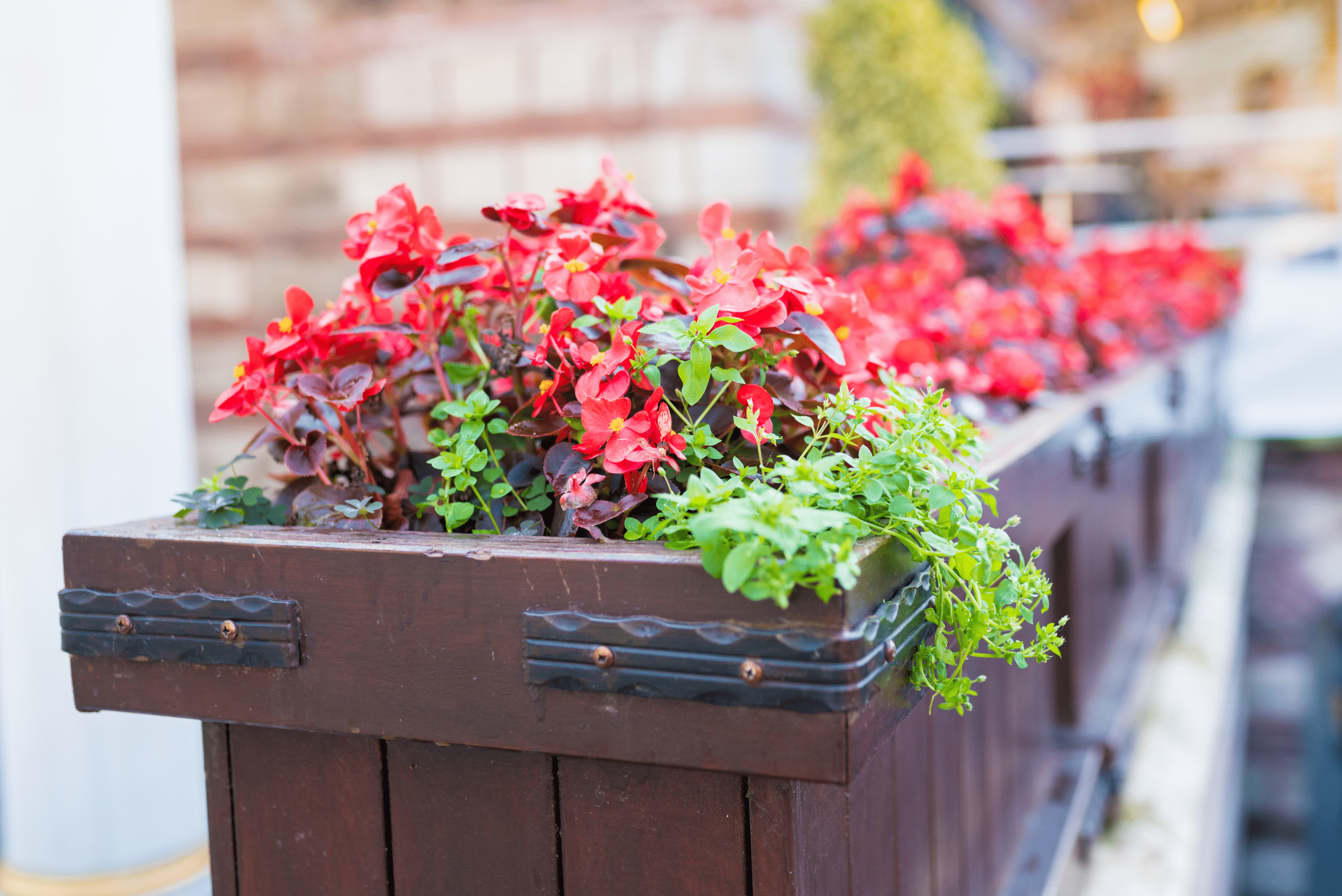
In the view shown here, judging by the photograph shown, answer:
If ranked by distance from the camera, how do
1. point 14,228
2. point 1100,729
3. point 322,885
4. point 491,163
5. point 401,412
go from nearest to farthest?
point 322,885 < point 401,412 < point 14,228 < point 1100,729 < point 491,163

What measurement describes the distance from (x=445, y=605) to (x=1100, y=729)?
1308mm

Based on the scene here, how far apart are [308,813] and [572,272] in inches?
18.3

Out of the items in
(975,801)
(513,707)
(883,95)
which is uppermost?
(883,95)

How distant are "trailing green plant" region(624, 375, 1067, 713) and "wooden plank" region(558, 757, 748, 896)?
Answer: 0.16 metres

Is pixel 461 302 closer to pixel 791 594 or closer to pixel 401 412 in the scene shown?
pixel 401 412

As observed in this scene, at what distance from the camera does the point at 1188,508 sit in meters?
3.06

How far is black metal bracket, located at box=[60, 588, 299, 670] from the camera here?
2.42 feet

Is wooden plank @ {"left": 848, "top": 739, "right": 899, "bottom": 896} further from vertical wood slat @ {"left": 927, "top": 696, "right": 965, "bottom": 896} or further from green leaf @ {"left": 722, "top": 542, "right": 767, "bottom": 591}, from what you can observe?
green leaf @ {"left": 722, "top": 542, "right": 767, "bottom": 591}

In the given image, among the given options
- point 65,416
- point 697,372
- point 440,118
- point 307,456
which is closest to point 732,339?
point 697,372

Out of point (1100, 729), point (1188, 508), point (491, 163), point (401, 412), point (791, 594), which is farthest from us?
point (491, 163)

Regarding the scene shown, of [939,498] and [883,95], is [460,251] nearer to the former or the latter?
[939,498]

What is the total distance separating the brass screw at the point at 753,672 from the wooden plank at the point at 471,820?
7.6 inches

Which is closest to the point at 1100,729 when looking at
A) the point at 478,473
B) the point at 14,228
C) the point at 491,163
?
the point at 478,473

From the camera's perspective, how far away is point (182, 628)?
0.77m
